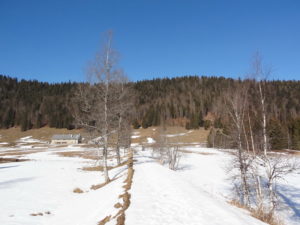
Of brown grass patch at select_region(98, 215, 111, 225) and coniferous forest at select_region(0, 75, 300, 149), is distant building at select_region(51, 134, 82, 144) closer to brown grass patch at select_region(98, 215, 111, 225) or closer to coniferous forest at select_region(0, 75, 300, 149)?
coniferous forest at select_region(0, 75, 300, 149)

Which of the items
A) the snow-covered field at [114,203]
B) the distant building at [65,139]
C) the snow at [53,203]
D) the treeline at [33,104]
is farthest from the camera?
the treeline at [33,104]

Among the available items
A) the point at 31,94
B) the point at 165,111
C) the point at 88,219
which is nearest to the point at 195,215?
the point at 88,219

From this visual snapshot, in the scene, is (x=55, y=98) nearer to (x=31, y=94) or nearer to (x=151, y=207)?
(x=31, y=94)

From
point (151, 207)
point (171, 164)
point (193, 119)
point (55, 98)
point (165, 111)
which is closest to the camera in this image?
point (151, 207)

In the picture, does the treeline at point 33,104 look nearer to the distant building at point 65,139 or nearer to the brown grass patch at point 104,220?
the distant building at point 65,139

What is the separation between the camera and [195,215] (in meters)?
7.09

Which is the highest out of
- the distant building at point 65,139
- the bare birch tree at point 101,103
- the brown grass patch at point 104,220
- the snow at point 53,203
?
the bare birch tree at point 101,103

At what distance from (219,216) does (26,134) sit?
128717 mm

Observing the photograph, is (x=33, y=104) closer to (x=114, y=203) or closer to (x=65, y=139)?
(x=65, y=139)

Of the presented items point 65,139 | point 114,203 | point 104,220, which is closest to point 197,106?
point 65,139

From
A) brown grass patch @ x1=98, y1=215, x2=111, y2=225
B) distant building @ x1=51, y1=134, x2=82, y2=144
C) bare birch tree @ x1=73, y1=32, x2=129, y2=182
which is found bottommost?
distant building @ x1=51, y1=134, x2=82, y2=144

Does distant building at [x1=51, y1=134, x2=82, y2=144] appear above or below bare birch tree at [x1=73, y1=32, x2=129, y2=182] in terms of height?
below

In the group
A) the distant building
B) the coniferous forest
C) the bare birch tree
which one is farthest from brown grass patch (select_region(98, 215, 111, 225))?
the distant building

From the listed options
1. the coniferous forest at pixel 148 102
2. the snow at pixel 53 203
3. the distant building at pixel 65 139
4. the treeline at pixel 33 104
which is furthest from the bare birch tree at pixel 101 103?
the treeline at pixel 33 104
